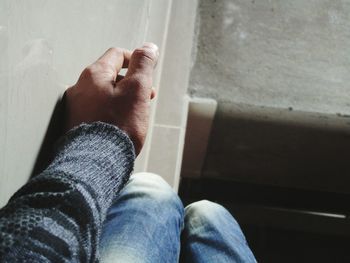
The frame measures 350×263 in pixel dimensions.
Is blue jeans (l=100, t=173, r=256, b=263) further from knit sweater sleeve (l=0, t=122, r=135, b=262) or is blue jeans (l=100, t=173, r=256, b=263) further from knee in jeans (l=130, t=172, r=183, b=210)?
knit sweater sleeve (l=0, t=122, r=135, b=262)

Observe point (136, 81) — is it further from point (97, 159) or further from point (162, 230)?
point (162, 230)

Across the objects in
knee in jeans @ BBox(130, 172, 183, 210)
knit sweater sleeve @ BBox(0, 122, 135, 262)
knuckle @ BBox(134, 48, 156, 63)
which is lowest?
knee in jeans @ BBox(130, 172, 183, 210)

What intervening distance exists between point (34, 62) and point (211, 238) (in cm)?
48

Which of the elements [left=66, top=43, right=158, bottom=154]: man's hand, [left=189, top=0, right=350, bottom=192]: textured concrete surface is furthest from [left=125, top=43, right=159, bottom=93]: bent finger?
[left=189, top=0, right=350, bottom=192]: textured concrete surface

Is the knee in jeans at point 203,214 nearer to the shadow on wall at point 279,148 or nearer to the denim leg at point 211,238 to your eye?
the denim leg at point 211,238

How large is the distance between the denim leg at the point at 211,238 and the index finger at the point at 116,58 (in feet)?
1.23

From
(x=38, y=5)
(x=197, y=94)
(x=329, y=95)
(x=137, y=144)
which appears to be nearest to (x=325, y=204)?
(x=329, y=95)

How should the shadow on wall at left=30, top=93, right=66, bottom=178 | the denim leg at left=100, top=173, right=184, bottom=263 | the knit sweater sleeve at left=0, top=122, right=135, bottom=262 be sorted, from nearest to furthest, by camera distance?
the knit sweater sleeve at left=0, top=122, right=135, bottom=262 < the shadow on wall at left=30, top=93, right=66, bottom=178 < the denim leg at left=100, top=173, right=184, bottom=263

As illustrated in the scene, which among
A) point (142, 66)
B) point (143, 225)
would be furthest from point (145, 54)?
point (143, 225)

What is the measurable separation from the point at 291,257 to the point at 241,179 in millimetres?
382

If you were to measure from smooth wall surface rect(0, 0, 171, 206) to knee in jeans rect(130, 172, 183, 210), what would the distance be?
301mm

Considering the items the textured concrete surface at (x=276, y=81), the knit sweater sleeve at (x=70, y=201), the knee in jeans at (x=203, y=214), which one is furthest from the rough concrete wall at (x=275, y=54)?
the knit sweater sleeve at (x=70, y=201)

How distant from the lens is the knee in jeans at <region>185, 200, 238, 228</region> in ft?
2.19

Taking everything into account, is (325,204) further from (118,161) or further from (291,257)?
(118,161)
